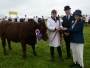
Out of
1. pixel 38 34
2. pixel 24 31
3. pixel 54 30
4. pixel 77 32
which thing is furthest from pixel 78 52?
pixel 24 31

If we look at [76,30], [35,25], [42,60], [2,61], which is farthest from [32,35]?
[76,30]

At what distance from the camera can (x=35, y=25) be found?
311 inches

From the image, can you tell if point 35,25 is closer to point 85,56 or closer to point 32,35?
point 32,35

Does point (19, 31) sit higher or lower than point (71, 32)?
lower

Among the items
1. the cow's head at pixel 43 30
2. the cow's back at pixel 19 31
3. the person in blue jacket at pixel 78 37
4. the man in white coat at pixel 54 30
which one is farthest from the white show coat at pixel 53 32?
the person in blue jacket at pixel 78 37

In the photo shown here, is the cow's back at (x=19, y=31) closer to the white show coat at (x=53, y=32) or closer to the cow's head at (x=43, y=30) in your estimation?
the cow's head at (x=43, y=30)

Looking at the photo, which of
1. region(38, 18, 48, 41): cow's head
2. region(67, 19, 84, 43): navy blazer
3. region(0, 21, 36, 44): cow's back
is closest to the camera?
region(67, 19, 84, 43): navy blazer

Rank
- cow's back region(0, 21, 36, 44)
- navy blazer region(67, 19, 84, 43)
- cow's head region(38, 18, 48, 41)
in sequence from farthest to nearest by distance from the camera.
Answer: cow's back region(0, 21, 36, 44) < cow's head region(38, 18, 48, 41) < navy blazer region(67, 19, 84, 43)

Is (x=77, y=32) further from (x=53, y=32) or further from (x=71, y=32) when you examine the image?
(x=53, y=32)

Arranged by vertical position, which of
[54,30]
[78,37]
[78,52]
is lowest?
[78,52]

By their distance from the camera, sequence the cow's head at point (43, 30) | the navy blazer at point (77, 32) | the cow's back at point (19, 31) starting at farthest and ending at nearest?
1. the cow's back at point (19, 31)
2. the cow's head at point (43, 30)
3. the navy blazer at point (77, 32)

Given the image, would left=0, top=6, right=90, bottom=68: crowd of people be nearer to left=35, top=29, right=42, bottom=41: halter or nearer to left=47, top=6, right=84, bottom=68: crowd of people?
left=47, top=6, right=84, bottom=68: crowd of people

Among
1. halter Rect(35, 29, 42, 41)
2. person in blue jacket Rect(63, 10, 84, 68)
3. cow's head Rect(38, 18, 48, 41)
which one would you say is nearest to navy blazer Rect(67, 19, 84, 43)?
person in blue jacket Rect(63, 10, 84, 68)

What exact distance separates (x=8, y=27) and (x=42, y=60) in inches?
90.7
